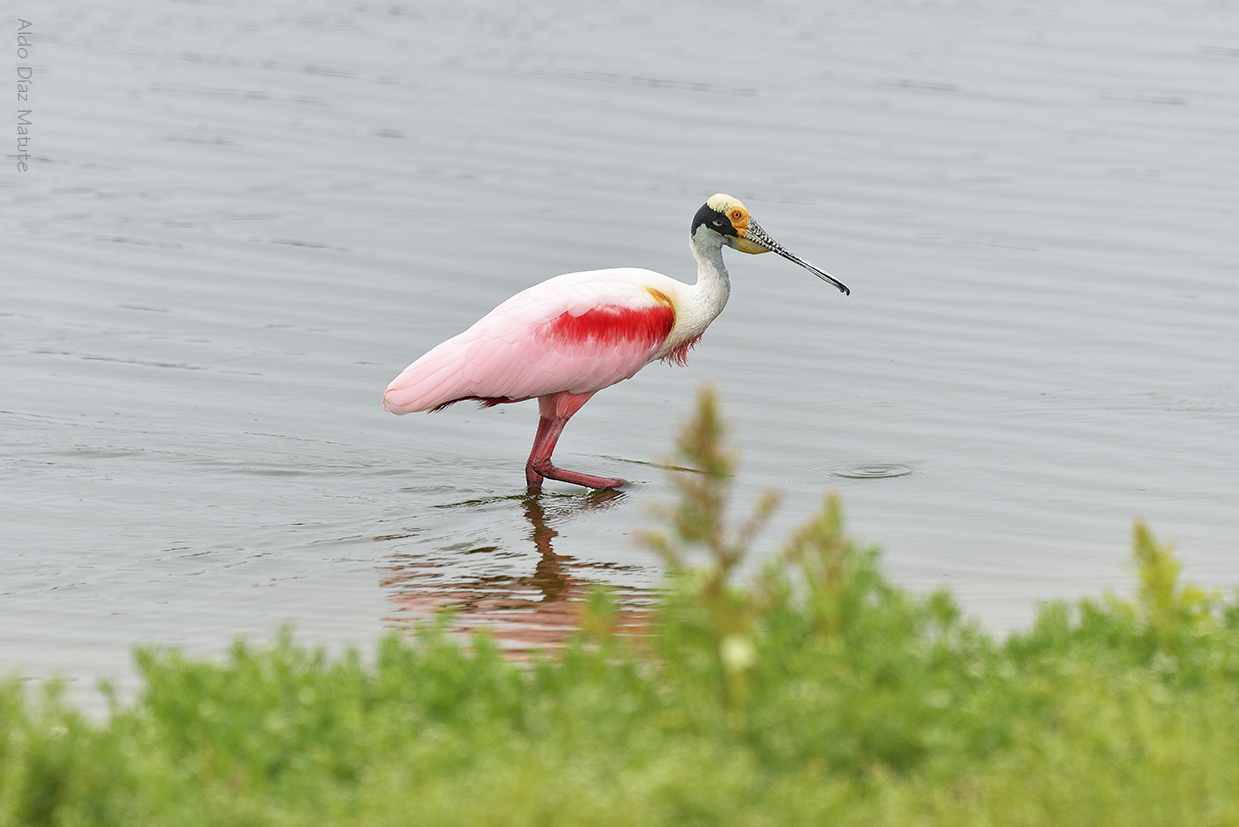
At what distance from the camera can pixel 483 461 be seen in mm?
10969

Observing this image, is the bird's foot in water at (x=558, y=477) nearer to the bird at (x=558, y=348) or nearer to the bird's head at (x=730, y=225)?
the bird at (x=558, y=348)

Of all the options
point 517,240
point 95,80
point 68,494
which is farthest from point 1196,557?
point 95,80

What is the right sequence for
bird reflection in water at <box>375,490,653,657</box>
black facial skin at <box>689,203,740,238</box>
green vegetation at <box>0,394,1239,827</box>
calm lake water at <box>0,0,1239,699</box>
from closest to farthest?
green vegetation at <box>0,394,1239,827</box> < bird reflection in water at <box>375,490,653,657</box> < calm lake water at <box>0,0,1239,699</box> < black facial skin at <box>689,203,740,238</box>

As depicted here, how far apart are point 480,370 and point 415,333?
152 inches

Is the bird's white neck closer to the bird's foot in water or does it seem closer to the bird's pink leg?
the bird's pink leg

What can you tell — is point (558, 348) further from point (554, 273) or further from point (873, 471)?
point (554, 273)

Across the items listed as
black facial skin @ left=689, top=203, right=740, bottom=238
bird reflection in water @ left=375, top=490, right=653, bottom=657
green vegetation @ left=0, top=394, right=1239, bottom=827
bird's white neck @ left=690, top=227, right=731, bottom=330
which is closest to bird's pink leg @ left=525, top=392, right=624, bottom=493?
bird reflection in water @ left=375, top=490, right=653, bottom=657

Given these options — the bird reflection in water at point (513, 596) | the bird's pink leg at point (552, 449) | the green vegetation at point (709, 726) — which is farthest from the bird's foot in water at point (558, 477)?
the green vegetation at point (709, 726)

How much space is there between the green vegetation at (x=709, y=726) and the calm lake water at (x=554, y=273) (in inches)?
104

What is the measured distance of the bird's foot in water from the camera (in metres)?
10.2

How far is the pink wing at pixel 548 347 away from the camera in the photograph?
9.84m

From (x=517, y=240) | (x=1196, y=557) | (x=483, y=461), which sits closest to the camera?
(x=1196, y=557)

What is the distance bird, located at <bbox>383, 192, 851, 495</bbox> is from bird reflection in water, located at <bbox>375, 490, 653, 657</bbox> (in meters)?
1.00

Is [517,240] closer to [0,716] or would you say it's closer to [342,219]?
[342,219]
